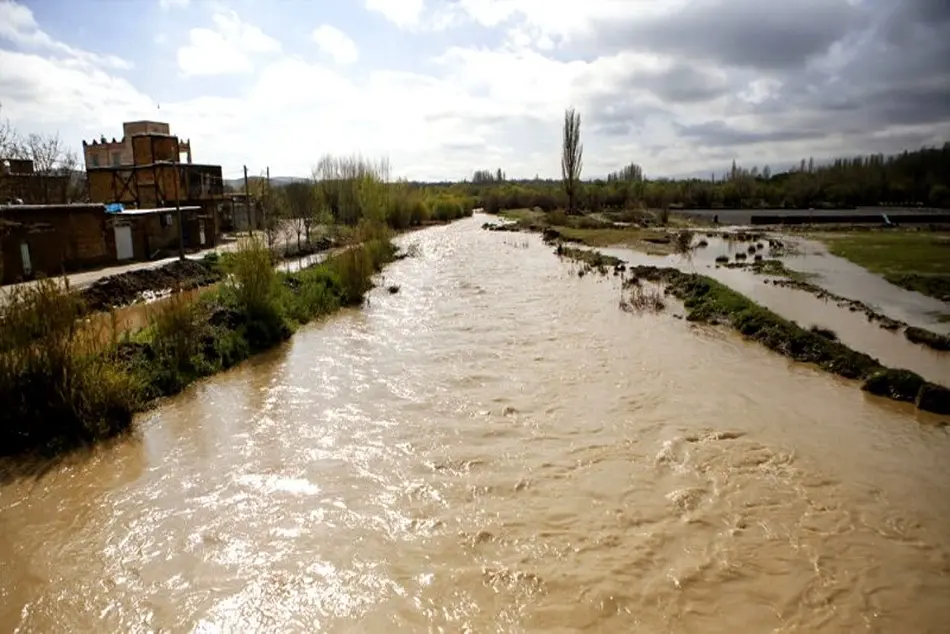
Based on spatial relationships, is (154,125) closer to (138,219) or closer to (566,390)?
(138,219)

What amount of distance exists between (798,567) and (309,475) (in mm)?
4837

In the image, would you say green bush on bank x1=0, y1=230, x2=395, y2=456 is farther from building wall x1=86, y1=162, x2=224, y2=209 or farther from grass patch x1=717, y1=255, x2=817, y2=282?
building wall x1=86, y1=162, x2=224, y2=209

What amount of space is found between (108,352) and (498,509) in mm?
5791

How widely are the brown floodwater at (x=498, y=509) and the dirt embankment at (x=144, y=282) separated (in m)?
7.65

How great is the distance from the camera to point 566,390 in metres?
9.09

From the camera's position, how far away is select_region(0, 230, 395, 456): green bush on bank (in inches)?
275

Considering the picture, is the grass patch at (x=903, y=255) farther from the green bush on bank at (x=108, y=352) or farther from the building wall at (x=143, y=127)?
the building wall at (x=143, y=127)

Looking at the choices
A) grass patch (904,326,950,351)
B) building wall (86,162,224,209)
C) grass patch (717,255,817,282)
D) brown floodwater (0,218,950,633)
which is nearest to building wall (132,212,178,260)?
building wall (86,162,224,209)

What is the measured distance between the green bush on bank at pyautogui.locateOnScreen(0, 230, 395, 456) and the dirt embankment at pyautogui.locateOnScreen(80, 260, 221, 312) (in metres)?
2.76

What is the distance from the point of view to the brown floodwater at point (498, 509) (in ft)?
14.5

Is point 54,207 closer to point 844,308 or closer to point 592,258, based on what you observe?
point 592,258

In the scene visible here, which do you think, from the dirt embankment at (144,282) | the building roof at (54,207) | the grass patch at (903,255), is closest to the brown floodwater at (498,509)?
the dirt embankment at (144,282)

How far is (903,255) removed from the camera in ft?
76.4

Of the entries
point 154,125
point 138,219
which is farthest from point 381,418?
point 154,125
